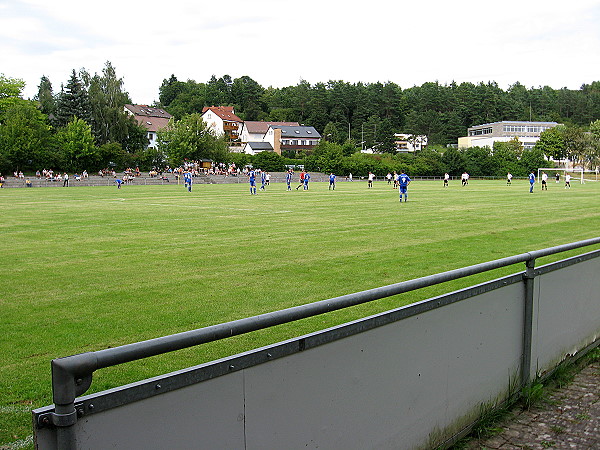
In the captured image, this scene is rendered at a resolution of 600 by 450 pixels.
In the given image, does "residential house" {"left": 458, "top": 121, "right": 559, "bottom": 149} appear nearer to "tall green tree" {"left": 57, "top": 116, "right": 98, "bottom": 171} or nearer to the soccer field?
"tall green tree" {"left": 57, "top": 116, "right": 98, "bottom": 171}

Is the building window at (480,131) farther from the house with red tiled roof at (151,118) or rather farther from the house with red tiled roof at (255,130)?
the house with red tiled roof at (151,118)

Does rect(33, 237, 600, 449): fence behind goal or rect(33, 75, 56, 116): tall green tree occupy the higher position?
rect(33, 75, 56, 116): tall green tree

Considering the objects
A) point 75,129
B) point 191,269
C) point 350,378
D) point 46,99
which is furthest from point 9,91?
point 350,378

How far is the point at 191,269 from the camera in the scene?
11742mm

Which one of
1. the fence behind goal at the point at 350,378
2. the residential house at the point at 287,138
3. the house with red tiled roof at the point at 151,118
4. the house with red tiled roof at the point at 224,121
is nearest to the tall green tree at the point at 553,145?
the residential house at the point at 287,138

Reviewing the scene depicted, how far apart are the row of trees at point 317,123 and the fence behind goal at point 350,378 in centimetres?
7934

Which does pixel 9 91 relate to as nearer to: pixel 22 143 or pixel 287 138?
pixel 22 143

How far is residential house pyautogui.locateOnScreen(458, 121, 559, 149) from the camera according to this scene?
144250mm

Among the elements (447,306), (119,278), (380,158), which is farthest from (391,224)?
(380,158)

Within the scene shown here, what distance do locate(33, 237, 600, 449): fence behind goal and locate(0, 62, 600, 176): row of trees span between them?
79.3 m

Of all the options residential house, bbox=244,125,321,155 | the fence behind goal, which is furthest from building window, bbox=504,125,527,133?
the fence behind goal

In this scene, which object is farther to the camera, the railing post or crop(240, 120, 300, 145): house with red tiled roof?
crop(240, 120, 300, 145): house with red tiled roof

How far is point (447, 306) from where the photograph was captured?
4.24m

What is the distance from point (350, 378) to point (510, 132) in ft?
496
